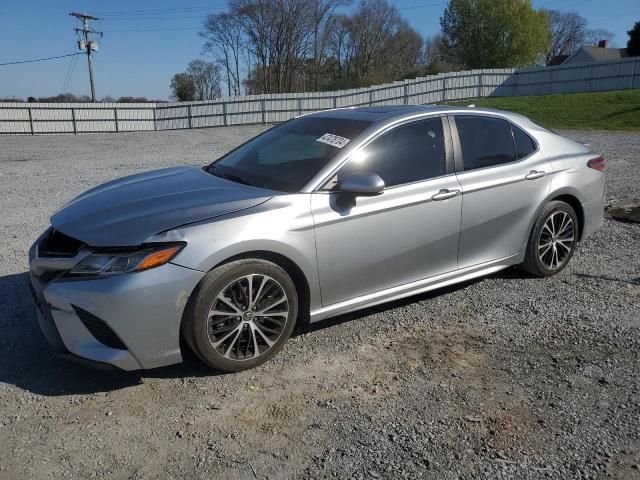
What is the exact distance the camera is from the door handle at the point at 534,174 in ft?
15.4

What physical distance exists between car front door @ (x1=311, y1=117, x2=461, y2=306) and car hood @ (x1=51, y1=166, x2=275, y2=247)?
1.76ft

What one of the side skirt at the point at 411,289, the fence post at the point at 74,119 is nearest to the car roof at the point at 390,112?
the side skirt at the point at 411,289

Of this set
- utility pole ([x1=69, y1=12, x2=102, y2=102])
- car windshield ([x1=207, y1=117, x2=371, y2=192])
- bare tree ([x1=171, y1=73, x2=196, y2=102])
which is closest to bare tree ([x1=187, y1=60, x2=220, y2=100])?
bare tree ([x1=171, y1=73, x2=196, y2=102])

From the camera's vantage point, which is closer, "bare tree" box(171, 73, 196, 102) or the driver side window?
the driver side window

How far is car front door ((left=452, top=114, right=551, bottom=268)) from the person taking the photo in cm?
435

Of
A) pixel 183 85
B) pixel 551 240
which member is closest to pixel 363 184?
pixel 551 240

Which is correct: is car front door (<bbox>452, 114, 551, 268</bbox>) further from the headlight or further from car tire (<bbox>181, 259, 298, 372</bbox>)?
the headlight

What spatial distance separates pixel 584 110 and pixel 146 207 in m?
27.8

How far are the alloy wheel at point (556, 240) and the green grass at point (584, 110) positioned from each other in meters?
19.7

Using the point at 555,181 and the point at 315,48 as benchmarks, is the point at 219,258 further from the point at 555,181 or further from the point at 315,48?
the point at 315,48

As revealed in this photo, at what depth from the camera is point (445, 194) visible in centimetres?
415

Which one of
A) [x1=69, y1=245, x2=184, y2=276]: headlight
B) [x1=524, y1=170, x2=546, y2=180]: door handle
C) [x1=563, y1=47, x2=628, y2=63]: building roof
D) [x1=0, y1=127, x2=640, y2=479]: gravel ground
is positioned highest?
[x1=563, y1=47, x2=628, y2=63]: building roof

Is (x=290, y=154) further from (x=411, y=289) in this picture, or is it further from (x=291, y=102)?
(x=291, y=102)

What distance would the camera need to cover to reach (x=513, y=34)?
194ft
